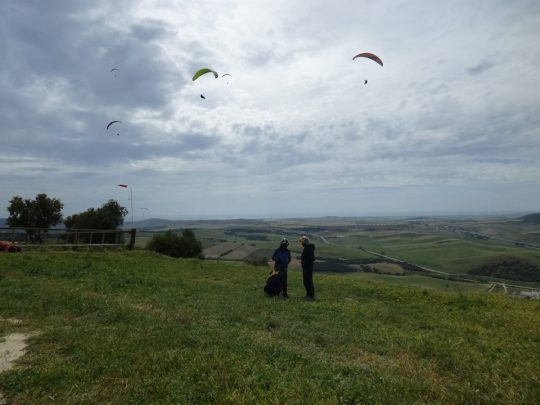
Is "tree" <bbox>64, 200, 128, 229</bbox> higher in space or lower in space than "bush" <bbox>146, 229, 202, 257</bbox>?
higher

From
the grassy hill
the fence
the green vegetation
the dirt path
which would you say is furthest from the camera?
the green vegetation

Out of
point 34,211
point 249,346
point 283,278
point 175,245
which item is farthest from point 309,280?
point 34,211

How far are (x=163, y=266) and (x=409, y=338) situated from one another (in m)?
20.0

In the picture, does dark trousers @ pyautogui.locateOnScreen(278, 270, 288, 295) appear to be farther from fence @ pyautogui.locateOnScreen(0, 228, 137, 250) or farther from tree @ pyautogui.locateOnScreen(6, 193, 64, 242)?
tree @ pyautogui.locateOnScreen(6, 193, 64, 242)

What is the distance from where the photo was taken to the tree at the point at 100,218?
172ft

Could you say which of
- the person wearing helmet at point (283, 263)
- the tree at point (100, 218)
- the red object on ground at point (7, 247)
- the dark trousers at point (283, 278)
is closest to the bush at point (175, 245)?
the tree at point (100, 218)

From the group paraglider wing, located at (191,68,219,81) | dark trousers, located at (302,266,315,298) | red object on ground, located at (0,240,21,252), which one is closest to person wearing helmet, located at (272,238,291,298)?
dark trousers, located at (302,266,315,298)

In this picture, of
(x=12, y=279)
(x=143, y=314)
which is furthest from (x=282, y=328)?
(x=12, y=279)

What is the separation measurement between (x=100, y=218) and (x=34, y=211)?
8415 mm

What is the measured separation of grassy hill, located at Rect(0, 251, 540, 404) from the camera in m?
6.90

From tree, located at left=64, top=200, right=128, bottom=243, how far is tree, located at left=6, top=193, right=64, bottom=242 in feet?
10.9

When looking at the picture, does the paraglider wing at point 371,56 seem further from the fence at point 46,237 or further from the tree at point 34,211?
the tree at point 34,211

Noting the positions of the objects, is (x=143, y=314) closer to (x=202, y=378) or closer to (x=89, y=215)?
(x=202, y=378)

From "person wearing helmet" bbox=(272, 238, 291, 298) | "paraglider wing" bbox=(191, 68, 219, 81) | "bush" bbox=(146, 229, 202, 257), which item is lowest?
"bush" bbox=(146, 229, 202, 257)
